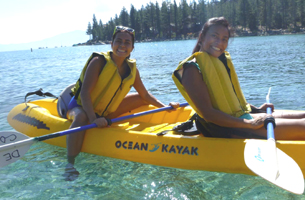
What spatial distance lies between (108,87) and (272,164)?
85.3 inches

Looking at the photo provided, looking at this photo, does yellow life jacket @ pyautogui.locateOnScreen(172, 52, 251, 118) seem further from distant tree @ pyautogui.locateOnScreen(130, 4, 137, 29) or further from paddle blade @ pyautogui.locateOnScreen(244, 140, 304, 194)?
distant tree @ pyautogui.locateOnScreen(130, 4, 137, 29)

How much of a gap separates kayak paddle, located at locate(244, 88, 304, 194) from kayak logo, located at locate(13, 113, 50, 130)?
2.96m

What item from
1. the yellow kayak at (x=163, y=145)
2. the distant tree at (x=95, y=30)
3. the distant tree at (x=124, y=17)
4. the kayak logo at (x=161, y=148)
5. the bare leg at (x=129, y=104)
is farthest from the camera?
the distant tree at (x=95, y=30)

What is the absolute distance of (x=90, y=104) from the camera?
367 centimetres

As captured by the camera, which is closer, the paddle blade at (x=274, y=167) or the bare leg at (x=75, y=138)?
the paddle blade at (x=274, y=167)

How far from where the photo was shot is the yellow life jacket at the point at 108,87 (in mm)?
3768

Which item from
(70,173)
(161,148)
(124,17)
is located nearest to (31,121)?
(70,173)

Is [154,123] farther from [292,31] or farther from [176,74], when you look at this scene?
[292,31]

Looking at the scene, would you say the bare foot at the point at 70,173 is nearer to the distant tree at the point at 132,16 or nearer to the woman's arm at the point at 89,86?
the woman's arm at the point at 89,86

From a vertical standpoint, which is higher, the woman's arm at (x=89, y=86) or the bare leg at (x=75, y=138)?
the woman's arm at (x=89, y=86)

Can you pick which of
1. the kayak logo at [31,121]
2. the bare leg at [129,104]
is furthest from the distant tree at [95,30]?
the bare leg at [129,104]

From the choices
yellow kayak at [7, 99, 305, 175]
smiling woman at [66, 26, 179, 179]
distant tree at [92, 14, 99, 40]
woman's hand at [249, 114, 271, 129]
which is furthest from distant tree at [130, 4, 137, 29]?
woman's hand at [249, 114, 271, 129]

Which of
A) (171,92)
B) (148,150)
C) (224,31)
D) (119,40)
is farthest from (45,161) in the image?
(171,92)

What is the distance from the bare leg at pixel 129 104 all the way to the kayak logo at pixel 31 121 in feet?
3.47
